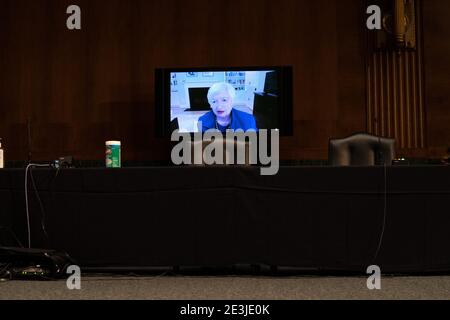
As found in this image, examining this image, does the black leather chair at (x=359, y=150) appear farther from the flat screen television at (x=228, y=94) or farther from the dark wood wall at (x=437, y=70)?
the dark wood wall at (x=437, y=70)

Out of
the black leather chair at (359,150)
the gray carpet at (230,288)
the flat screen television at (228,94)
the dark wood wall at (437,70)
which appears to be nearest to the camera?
the gray carpet at (230,288)

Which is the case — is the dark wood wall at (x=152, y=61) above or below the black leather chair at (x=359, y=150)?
above

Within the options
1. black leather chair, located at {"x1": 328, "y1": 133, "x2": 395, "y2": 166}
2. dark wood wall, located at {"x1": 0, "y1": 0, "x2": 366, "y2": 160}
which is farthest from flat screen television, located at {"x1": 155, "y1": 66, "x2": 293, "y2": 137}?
black leather chair, located at {"x1": 328, "y1": 133, "x2": 395, "y2": 166}

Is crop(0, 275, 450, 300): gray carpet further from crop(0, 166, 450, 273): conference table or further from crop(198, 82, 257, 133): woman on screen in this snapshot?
crop(198, 82, 257, 133): woman on screen

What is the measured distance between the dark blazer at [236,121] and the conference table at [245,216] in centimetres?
200

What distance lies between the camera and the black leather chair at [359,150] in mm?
4055

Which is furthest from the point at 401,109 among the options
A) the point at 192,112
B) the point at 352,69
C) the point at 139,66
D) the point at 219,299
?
the point at 219,299

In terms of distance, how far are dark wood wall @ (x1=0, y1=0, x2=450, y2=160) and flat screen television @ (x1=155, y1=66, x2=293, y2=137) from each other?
15.0 inches

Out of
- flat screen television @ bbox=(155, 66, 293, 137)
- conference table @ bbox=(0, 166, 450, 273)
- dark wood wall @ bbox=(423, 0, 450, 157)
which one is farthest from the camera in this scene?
dark wood wall @ bbox=(423, 0, 450, 157)

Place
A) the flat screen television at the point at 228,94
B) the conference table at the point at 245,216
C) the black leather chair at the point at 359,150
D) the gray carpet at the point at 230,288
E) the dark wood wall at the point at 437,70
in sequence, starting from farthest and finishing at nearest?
1. the dark wood wall at the point at 437,70
2. the flat screen television at the point at 228,94
3. the black leather chair at the point at 359,150
4. the conference table at the point at 245,216
5. the gray carpet at the point at 230,288

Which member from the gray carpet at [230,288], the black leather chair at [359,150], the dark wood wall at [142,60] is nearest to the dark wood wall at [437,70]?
the dark wood wall at [142,60]

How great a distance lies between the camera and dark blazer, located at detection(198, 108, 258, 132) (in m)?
4.95

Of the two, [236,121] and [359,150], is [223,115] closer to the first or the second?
[236,121]

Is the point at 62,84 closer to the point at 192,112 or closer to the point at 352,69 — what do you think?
the point at 192,112
